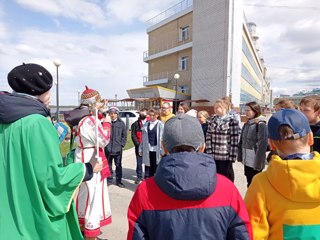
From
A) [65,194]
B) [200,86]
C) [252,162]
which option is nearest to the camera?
[65,194]

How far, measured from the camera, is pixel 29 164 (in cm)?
171

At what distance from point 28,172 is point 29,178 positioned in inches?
1.6

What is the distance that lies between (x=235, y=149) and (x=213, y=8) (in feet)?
92.7

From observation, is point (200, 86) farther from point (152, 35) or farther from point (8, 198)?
point (8, 198)

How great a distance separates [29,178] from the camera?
5.68 ft

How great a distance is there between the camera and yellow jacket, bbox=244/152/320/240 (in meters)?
1.62

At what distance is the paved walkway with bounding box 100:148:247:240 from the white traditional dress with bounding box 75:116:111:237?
0.76 m

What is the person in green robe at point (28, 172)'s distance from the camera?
1721mm

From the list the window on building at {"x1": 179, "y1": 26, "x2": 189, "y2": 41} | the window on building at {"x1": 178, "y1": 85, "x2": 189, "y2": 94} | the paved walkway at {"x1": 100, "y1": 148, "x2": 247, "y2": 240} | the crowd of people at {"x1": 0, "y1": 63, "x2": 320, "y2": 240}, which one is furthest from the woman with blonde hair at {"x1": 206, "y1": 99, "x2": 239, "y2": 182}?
the window on building at {"x1": 179, "y1": 26, "x2": 189, "y2": 41}

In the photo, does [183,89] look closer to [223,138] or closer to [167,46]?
[167,46]

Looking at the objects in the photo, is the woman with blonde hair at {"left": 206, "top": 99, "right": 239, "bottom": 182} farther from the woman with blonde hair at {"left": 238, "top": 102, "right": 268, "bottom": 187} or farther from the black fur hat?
the black fur hat

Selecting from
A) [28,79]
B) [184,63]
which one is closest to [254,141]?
[28,79]

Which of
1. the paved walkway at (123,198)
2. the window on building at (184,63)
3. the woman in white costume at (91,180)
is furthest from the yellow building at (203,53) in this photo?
the woman in white costume at (91,180)

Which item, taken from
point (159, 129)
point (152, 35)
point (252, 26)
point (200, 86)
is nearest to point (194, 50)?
point (200, 86)
